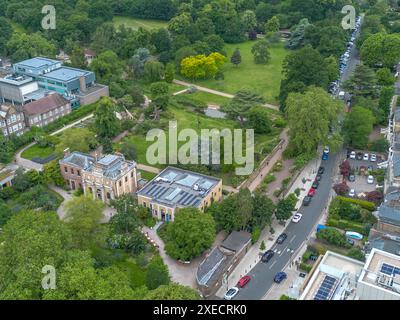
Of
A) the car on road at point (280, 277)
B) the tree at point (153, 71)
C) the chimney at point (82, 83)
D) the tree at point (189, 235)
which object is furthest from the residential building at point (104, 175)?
the tree at point (153, 71)

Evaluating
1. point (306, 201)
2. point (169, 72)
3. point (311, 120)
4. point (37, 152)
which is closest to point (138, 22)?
point (169, 72)

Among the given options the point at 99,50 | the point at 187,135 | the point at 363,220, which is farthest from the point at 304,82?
the point at 99,50

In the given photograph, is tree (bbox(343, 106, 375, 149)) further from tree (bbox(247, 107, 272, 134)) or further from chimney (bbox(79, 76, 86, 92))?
chimney (bbox(79, 76, 86, 92))

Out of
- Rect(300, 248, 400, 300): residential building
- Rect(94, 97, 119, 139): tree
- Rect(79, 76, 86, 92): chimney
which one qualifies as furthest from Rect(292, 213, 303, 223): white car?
Rect(79, 76, 86, 92): chimney

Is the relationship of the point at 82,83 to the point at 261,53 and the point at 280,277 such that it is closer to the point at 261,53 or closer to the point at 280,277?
the point at 261,53

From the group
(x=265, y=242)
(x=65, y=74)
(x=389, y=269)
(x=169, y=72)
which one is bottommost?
(x=265, y=242)

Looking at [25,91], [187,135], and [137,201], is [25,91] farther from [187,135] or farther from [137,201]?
[137,201]

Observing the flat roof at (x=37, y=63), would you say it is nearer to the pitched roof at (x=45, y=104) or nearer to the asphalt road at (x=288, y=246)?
the pitched roof at (x=45, y=104)
